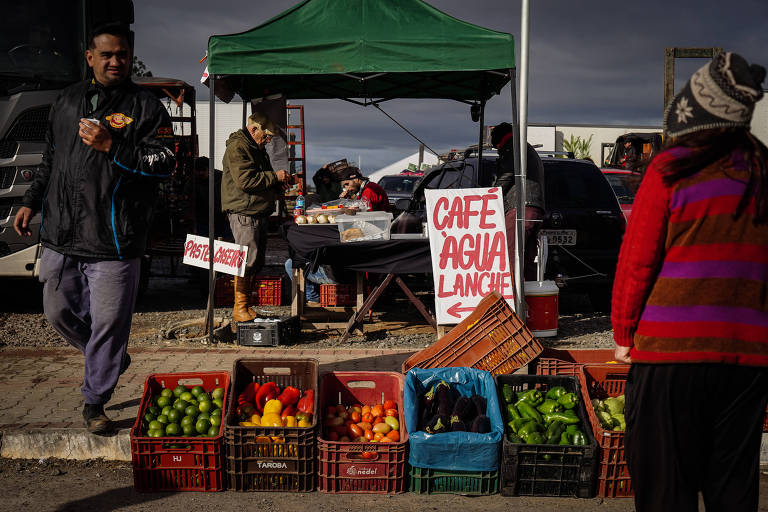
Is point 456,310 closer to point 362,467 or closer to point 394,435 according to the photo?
point 394,435

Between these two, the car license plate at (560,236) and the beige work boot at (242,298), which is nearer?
the beige work boot at (242,298)

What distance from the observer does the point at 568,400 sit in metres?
4.21

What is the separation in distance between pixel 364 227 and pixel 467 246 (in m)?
1.27

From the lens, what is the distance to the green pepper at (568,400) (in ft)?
13.8

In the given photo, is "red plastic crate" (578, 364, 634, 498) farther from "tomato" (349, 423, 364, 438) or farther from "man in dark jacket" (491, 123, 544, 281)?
"man in dark jacket" (491, 123, 544, 281)

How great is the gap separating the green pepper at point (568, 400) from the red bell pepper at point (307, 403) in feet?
4.95

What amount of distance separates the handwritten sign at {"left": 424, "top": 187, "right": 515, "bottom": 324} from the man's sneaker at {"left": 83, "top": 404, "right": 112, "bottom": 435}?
3.34 m

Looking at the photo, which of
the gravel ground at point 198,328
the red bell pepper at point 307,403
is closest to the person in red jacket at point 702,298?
the red bell pepper at point 307,403

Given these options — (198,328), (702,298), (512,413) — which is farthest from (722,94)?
(198,328)

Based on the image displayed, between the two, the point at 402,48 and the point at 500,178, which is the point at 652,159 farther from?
the point at 500,178

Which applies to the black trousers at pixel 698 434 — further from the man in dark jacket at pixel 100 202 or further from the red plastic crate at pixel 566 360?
the man in dark jacket at pixel 100 202

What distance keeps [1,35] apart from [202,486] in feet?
20.2

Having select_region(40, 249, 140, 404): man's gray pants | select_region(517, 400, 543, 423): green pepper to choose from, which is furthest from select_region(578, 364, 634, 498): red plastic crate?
select_region(40, 249, 140, 404): man's gray pants

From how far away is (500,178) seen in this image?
7.53 meters
